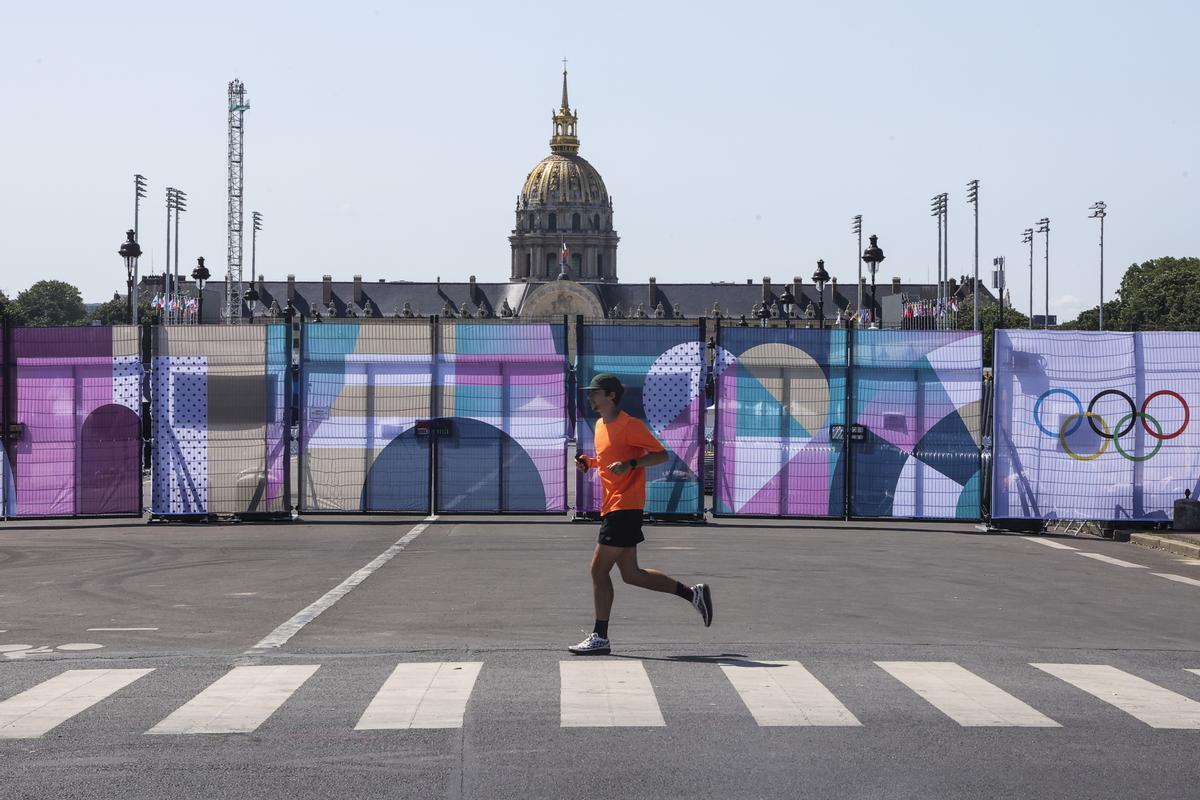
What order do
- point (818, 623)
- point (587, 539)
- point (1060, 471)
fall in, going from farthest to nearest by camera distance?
point (1060, 471)
point (587, 539)
point (818, 623)

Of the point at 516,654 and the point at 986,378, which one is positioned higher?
the point at 986,378

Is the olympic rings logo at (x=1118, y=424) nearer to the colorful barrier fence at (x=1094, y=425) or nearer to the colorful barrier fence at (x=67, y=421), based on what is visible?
the colorful barrier fence at (x=1094, y=425)

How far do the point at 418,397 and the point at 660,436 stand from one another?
3324 mm

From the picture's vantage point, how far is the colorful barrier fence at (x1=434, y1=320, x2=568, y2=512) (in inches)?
937

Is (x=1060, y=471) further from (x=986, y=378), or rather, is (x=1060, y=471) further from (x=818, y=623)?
(x=818, y=623)

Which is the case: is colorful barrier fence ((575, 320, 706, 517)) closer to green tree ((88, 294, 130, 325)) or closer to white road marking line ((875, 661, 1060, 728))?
white road marking line ((875, 661, 1060, 728))

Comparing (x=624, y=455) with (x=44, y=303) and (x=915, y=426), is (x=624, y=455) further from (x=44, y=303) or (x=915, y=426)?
(x=44, y=303)

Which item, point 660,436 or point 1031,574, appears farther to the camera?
point 660,436

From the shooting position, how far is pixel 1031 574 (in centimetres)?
1700

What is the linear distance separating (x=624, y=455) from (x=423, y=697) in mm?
2696

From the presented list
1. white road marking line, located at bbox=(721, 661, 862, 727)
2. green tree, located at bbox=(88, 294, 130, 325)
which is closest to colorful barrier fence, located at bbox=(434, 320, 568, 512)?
white road marking line, located at bbox=(721, 661, 862, 727)

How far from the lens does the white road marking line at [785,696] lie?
8.55 metres

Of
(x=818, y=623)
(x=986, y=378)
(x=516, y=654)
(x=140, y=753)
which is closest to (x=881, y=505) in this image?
(x=986, y=378)

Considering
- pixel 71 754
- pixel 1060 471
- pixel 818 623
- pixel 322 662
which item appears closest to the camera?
pixel 71 754
